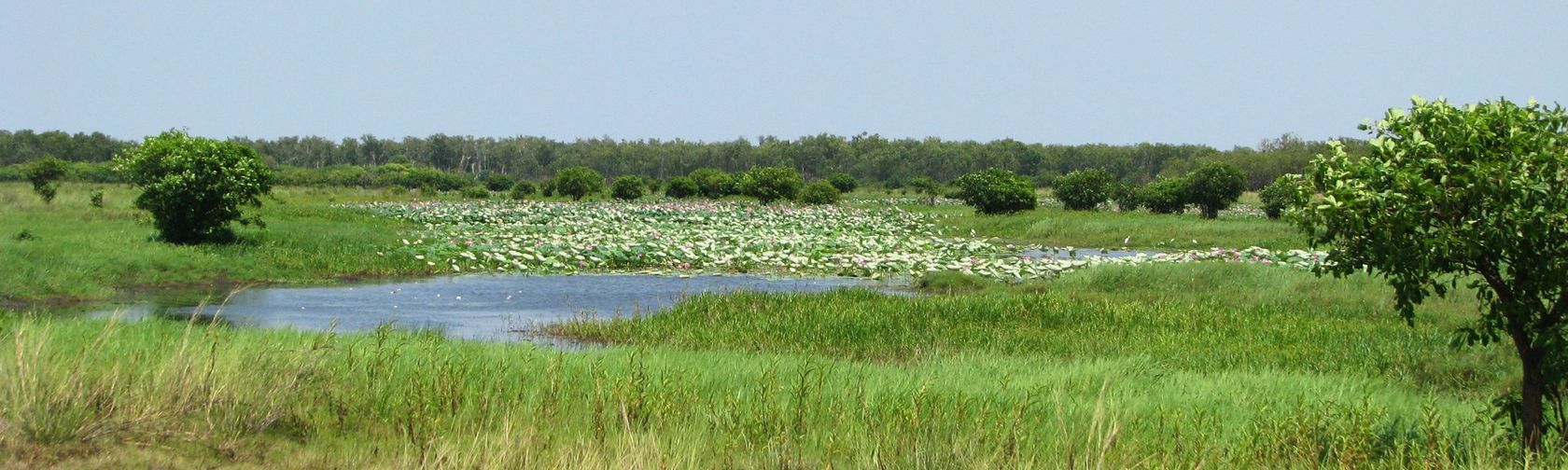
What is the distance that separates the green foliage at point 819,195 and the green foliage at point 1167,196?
16362 mm

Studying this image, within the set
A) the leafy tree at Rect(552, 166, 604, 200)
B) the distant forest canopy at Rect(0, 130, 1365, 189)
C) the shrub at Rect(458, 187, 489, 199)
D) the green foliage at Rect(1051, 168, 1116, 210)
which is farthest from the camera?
the distant forest canopy at Rect(0, 130, 1365, 189)

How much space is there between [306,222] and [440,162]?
110923 millimetres

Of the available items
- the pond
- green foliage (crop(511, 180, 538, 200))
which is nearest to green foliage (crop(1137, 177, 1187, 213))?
the pond

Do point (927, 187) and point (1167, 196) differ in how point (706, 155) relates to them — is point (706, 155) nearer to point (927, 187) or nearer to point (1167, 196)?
point (927, 187)

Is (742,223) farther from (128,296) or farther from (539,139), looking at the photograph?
(539,139)

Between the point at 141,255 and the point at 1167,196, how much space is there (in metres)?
40.1

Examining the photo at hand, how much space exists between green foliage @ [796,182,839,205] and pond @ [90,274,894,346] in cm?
3637

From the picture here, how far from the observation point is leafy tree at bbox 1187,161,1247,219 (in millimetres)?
46625

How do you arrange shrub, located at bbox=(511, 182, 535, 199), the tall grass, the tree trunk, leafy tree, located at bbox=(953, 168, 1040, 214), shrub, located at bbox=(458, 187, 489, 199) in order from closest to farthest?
the tall grass, the tree trunk, leafy tree, located at bbox=(953, 168, 1040, 214), shrub, located at bbox=(511, 182, 535, 199), shrub, located at bbox=(458, 187, 489, 199)

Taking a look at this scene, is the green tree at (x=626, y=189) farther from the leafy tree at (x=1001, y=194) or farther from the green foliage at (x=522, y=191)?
the leafy tree at (x=1001, y=194)

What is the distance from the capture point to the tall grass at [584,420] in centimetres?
620

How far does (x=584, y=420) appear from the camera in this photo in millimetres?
7277

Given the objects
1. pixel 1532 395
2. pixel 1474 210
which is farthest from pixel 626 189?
pixel 1474 210

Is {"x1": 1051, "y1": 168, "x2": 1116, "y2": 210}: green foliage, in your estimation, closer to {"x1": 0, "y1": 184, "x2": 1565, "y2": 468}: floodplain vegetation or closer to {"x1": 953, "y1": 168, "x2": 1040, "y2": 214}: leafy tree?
{"x1": 953, "y1": 168, "x2": 1040, "y2": 214}: leafy tree
